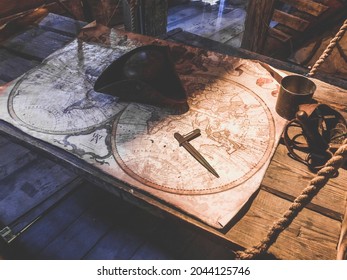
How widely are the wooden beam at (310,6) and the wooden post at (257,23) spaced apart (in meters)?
0.57

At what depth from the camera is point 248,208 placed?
4.61ft

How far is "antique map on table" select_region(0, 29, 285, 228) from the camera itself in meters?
1.45

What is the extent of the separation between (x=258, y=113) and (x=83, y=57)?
5.39ft

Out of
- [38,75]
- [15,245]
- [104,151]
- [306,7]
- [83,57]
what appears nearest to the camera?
[104,151]

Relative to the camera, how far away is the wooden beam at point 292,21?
4013 millimetres

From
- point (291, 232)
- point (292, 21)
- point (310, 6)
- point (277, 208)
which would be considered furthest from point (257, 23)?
point (291, 232)

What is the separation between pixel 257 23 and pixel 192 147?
2789mm

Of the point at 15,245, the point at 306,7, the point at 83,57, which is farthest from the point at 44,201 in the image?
the point at 306,7

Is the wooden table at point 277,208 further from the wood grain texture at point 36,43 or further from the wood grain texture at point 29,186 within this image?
the wood grain texture at point 36,43

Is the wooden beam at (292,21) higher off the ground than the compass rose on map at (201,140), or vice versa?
the compass rose on map at (201,140)

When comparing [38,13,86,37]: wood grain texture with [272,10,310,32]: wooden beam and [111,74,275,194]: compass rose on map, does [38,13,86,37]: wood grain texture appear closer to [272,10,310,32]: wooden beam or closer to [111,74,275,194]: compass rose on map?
[111,74,275,194]: compass rose on map

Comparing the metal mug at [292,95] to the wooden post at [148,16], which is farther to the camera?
the wooden post at [148,16]

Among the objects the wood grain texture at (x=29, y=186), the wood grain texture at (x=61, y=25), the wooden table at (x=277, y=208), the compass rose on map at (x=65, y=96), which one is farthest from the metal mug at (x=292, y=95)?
the wood grain texture at (x=61, y=25)
